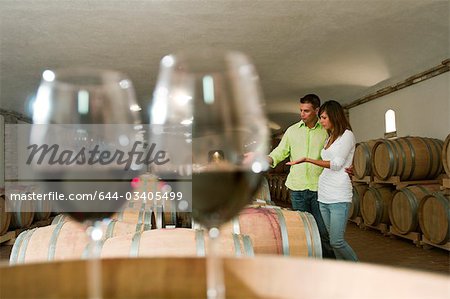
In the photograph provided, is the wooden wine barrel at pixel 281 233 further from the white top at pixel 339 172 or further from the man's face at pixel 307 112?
the man's face at pixel 307 112

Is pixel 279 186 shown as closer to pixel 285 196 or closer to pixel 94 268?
pixel 285 196

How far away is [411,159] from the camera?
6.50 metres

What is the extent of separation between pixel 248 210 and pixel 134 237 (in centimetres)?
97

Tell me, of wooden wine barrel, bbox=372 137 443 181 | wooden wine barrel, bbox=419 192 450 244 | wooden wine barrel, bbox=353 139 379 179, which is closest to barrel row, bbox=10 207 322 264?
wooden wine barrel, bbox=419 192 450 244

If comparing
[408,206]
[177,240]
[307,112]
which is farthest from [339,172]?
[408,206]

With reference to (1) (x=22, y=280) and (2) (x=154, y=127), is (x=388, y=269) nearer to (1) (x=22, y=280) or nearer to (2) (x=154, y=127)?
(2) (x=154, y=127)

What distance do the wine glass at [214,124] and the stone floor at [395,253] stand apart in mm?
4703

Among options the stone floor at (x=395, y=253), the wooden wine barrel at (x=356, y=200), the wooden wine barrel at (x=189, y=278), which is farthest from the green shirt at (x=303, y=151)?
the wooden wine barrel at (x=356, y=200)

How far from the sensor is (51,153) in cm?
60

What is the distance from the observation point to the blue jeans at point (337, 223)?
10.9 ft

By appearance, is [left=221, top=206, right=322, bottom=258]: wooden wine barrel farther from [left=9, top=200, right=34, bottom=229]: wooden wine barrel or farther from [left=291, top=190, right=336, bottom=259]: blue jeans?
[left=9, top=200, right=34, bottom=229]: wooden wine barrel

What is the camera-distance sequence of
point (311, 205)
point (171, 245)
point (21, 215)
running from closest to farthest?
1. point (171, 245)
2. point (311, 205)
3. point (21, 215)

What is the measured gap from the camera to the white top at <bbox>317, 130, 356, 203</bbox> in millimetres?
3260

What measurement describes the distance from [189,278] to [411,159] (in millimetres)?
6537
